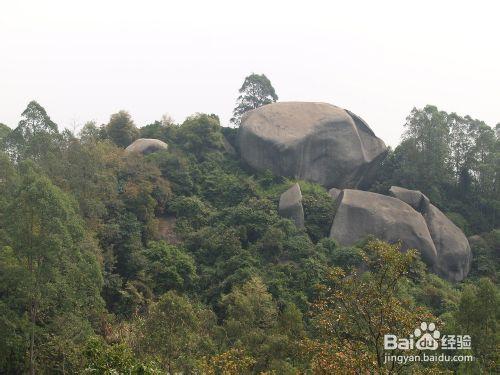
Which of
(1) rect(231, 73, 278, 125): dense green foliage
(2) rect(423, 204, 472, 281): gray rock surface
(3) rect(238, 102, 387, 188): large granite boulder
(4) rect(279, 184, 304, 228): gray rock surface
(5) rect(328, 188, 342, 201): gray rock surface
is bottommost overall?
(2) rect(423, 204, 472, 281): gray rock surface

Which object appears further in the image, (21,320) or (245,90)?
(245,90)

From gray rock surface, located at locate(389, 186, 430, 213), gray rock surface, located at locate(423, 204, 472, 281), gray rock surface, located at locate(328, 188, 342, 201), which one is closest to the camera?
gray rock surface, located at locate(423, 204, 472, 281)

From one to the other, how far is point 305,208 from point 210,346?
14471 mm

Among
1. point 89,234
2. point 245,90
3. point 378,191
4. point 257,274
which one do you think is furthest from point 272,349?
point 245,90

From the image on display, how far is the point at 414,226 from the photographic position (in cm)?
2989

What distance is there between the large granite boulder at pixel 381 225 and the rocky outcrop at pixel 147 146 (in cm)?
1249

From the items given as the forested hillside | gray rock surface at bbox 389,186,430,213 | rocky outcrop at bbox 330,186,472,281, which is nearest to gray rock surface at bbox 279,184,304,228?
the forested hillside

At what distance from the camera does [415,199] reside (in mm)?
32250

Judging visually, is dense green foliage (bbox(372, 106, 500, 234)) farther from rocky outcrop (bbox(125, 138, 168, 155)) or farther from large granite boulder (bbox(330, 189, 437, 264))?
rocky outcrop (bbox(125, 138, 168, 155))

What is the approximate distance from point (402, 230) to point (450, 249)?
10.0 feet

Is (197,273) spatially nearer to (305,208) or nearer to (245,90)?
(305,208)

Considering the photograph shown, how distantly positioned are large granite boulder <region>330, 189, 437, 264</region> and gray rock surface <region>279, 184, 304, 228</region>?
192 cm

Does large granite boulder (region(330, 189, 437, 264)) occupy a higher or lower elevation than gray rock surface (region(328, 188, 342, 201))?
lower

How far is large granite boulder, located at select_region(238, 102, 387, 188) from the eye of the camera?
33750mm
